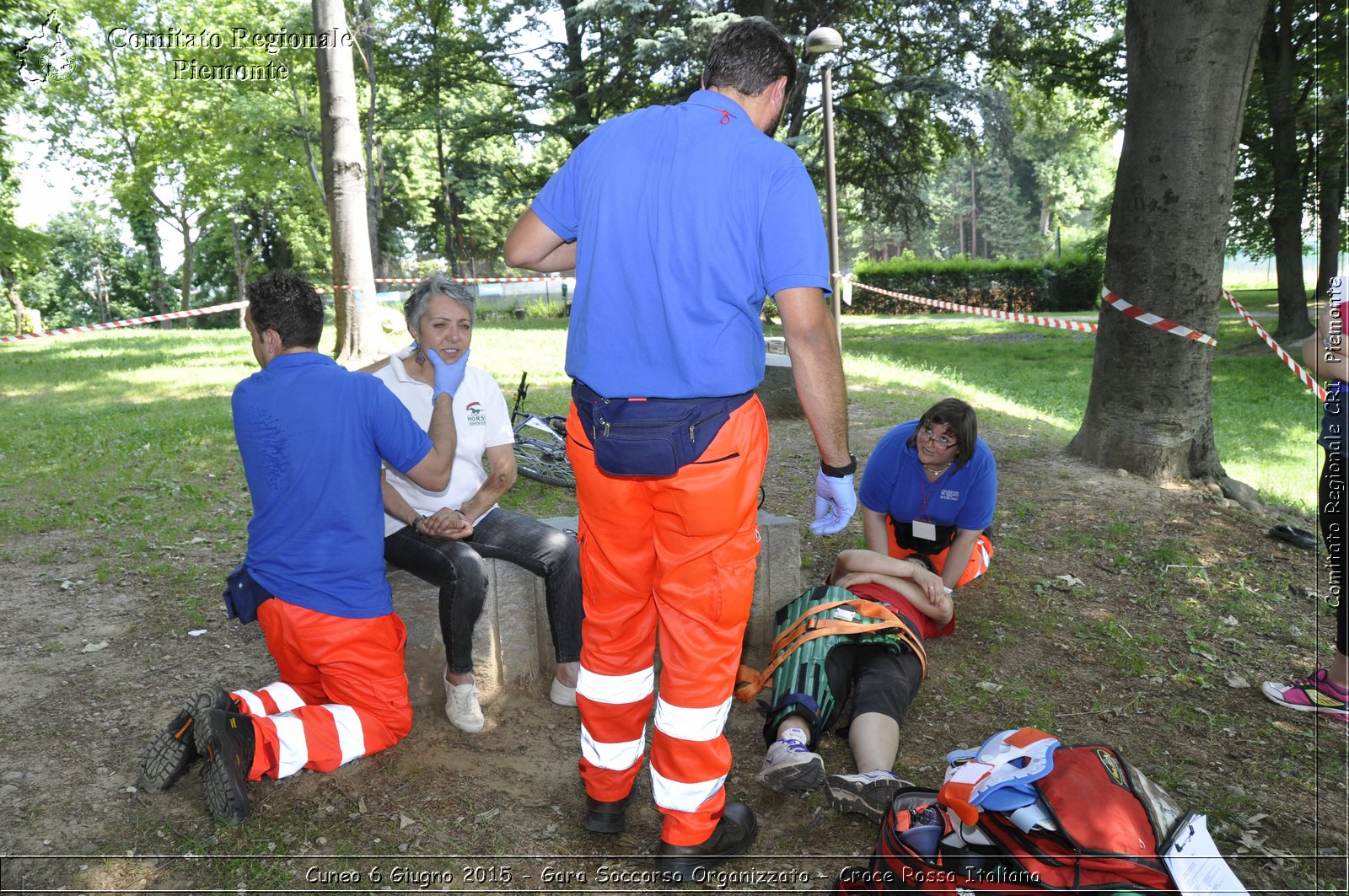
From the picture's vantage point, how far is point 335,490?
109 inches

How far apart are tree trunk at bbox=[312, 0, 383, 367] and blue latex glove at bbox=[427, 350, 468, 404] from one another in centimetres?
743

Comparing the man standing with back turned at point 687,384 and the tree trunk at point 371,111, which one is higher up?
the tree trunk at point 371,111

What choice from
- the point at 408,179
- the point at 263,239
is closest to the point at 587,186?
the point at 408,179

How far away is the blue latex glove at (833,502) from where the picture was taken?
259 centimetres

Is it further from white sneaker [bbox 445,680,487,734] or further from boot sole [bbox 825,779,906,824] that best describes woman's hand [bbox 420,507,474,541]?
boot sole [bbox 825,779,906,824]

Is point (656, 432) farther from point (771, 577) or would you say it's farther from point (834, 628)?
point (771, 577)

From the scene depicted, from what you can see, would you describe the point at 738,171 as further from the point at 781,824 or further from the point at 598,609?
the point at 781,824

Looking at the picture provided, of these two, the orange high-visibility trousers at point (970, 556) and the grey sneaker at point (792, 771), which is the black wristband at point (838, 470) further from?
the orange high-visibility trousers at point (970, 556)

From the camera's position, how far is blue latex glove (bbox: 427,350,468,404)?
3.30m

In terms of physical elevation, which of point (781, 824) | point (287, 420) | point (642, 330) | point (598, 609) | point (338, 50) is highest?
point (338, 50)

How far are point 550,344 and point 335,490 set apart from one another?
11.8 m

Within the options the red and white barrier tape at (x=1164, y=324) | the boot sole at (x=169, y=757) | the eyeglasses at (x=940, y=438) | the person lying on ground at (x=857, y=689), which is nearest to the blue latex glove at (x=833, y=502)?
the person lying on ground at (x=857, y=689)

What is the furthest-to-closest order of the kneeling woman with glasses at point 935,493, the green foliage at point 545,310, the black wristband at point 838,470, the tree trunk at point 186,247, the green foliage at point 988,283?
1. the tree trunk at point 186,247
2. the green foliage at point 988,283
3. the green foliage at point 545,310
4. the kneeling woman with glasses at point 935,493
5. the black wristband at point 838,470

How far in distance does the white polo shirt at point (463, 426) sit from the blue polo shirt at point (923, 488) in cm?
160
